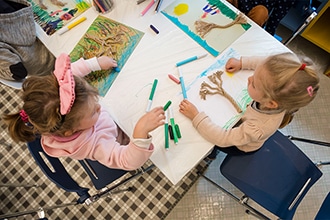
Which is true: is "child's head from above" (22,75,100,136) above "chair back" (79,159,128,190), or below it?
above

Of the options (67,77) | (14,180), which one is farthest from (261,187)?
(14,180)

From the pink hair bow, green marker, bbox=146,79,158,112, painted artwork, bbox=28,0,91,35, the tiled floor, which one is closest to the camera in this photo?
the pink hair bow

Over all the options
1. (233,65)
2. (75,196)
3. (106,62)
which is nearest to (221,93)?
(233,65)

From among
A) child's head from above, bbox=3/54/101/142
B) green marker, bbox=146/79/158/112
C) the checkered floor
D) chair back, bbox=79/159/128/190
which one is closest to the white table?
green marker, bbox=146/79/158/112

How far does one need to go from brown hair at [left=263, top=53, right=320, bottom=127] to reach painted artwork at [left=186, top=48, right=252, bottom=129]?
0.12 metres

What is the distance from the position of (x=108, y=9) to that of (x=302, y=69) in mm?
716

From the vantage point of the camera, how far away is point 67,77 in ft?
2.55

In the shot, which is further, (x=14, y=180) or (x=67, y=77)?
(x=14, y=180)

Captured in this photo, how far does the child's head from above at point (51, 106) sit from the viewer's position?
79cm

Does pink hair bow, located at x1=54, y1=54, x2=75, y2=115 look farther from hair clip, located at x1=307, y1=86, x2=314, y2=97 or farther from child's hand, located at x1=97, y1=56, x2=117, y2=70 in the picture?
hair clip, located at x1=307, y1=86, x2=314, y2=97

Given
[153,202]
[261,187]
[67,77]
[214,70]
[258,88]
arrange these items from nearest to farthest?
[67,77]
[258,88]
[214,70]
[261,187]
[153,202]

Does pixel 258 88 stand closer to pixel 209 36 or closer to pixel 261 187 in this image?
pixel 209 36

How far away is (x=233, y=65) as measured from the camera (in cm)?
103

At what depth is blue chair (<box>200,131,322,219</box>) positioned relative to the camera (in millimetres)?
1151
